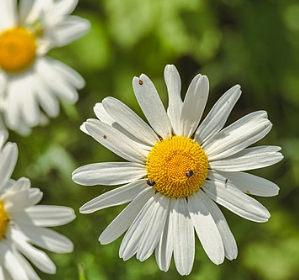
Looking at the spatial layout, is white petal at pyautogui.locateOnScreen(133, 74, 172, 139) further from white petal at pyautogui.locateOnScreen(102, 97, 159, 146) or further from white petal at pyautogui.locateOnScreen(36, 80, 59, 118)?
white petal at pyautogui.locateOnScreen(36, 80, 59, 118)

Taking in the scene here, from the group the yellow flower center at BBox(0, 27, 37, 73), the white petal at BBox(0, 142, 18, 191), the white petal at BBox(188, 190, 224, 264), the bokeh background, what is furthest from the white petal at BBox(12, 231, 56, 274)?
the yellow flower center at BBox(0, 27, 37, 73)

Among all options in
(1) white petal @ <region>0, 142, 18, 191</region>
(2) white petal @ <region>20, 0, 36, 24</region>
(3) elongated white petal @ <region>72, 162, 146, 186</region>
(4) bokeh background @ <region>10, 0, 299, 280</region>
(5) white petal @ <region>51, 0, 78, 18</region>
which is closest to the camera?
(3) elongated white petal @ <region>72, 162, 146, 186</region>

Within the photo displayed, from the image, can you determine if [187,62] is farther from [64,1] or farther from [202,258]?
[202,258]

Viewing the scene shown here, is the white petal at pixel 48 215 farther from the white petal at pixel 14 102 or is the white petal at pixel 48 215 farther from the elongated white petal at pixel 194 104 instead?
the white petal at pixel 14 102

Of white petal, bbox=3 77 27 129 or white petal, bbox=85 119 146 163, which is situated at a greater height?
white petal, bbox=3 77 27 129

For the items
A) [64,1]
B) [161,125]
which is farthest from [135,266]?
[64,1]
